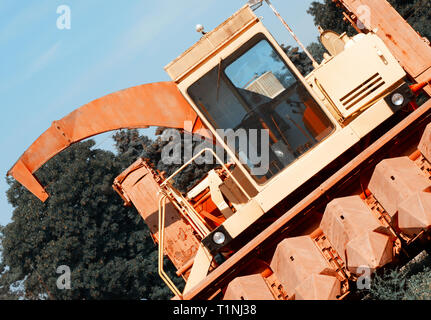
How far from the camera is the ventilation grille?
26.4 ft

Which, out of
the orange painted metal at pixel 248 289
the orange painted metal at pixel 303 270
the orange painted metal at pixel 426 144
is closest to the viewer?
the orange painted metal at pixel 303 270

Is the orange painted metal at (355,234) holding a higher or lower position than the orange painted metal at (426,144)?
lower

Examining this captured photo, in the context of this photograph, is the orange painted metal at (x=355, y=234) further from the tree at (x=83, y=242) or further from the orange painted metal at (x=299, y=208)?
the tree at (x=83, y=242)

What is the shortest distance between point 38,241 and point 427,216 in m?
24.0

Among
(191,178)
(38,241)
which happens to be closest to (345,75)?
(191,178)

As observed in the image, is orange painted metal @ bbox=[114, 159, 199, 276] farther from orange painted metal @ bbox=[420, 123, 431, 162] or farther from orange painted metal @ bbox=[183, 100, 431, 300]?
orange painted metal @ bbox=[420, 123, 431, 162]

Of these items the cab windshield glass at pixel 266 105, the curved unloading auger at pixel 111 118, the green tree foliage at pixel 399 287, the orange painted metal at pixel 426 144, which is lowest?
the green tree foliage at pixel 399 287

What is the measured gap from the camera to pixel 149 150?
28.6m

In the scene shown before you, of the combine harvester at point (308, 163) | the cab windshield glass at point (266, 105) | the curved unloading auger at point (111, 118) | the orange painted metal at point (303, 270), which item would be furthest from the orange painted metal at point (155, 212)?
the cab windshield glass at point (266, 105)

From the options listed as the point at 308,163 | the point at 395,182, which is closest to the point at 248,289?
the point at 308,163

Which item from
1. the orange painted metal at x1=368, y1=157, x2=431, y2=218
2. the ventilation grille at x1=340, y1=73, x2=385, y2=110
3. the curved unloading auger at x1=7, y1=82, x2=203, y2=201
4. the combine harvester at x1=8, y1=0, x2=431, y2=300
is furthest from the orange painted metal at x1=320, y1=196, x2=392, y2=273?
the curved unloading auger at x1=7, y1=82, x2=203, y2=201

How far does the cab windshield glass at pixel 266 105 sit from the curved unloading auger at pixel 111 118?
63.6 inches

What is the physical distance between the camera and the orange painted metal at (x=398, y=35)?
29.0ft

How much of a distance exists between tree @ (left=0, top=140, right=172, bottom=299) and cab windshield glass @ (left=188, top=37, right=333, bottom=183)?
66.2 ft
